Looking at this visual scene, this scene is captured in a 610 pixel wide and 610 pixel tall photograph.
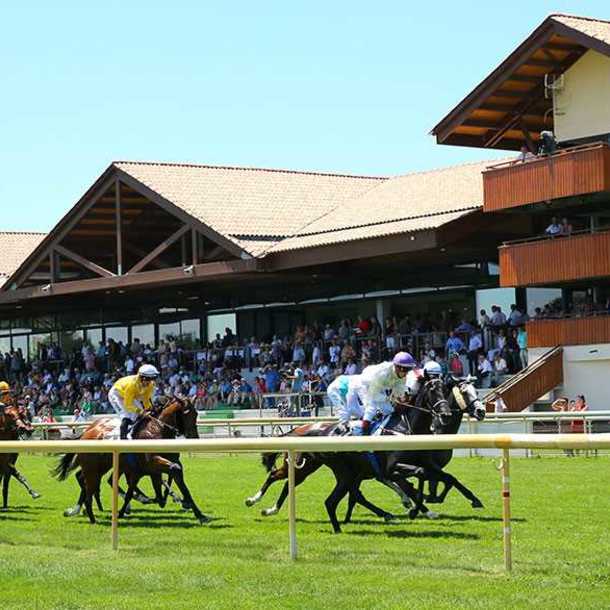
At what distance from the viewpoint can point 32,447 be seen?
13141mm

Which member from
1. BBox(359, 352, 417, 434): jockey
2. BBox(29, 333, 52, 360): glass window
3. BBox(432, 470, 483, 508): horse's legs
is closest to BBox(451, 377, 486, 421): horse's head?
BBox(359, 352, 417, 434): jockey

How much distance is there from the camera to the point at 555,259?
99.9 feet

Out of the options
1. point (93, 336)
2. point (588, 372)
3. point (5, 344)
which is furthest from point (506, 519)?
point (5, 344)

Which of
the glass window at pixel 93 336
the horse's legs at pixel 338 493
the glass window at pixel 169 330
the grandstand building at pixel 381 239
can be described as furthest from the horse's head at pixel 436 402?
the glass window at pixel 93 336

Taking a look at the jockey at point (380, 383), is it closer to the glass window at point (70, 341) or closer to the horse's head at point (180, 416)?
the horse's head at point (180, 416)

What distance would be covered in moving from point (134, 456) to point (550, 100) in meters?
20.7

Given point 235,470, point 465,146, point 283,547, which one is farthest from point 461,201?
point 283,547

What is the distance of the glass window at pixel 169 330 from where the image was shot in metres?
45.0

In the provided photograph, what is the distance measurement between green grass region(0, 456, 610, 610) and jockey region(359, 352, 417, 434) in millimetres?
1067

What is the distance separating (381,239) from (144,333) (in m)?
15.3

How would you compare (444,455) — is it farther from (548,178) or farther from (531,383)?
(548,178)

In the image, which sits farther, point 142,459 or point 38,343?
point 38,343

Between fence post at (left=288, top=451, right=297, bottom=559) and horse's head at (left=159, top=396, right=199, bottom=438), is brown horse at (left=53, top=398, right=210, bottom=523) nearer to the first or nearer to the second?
horse's head at (left=159, top=396, right=199, bottom=438)

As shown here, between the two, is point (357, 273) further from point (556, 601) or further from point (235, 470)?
point (556, 601)
